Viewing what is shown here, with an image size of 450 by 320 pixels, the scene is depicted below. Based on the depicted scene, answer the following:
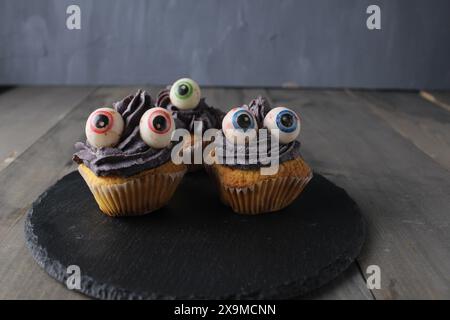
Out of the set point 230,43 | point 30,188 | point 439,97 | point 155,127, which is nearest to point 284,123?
point 155,127

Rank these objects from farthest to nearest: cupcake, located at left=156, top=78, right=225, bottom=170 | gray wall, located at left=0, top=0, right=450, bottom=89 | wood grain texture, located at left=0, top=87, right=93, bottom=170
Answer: gray wall, located at left=0, top=0, right=450, bottom=89 → wood grain texture, located at left=0, top=87, right=93, bottom=170 → cupcake, located at left=156, top=78, right=225, bottom=170

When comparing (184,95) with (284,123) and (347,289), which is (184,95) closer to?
(284,123)

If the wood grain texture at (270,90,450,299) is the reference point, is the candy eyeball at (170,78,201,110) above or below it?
above

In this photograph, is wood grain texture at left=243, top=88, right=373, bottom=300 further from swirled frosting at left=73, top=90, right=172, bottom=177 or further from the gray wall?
the gray wall

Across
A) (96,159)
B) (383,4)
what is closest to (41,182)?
(96,159)

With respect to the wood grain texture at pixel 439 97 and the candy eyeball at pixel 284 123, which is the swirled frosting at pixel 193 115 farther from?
the wood grain texture at pixel 439 97

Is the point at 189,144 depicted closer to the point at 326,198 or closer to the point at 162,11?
the point at 326,198

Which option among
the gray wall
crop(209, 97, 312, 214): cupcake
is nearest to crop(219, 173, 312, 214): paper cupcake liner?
crop(209, 97, 312, 214): cupcake
